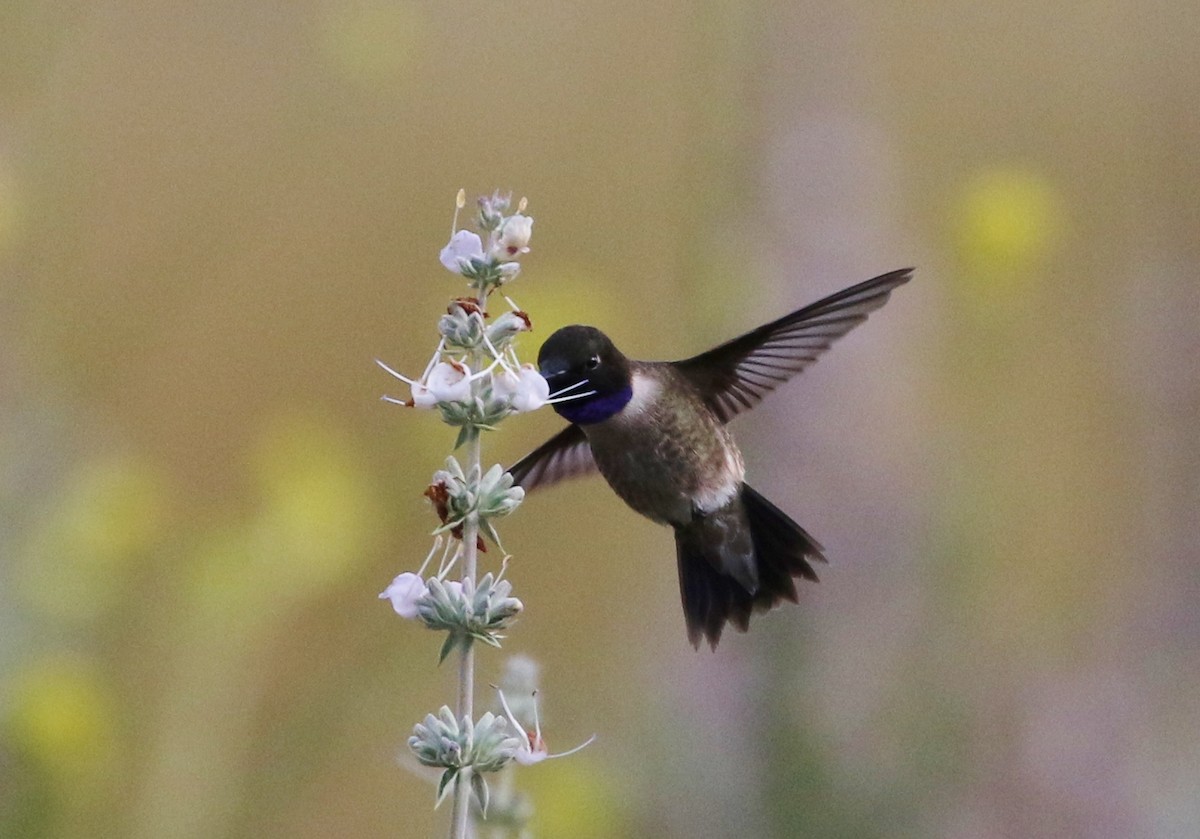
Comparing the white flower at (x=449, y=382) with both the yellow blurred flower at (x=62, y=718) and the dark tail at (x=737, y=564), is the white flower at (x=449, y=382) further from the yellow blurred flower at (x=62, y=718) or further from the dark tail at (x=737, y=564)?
the yellow blurred flower at (x=62, y=718)

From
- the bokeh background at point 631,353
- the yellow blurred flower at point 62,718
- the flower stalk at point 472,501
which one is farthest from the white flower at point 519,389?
the yellow blurred flower at point 62,718

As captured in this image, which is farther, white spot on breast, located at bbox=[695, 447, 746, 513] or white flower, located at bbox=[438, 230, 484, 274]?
white spot on breast, located at bbox=[695, 447, 746, 513]

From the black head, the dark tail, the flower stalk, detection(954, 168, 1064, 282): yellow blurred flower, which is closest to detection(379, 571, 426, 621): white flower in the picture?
the flower stalk

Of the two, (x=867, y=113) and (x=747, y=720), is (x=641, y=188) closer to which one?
(x=867, y=113)

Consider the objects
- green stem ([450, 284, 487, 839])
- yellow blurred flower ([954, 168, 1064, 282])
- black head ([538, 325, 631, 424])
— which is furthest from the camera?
yellow blurred flower ([954, 168, 1064, 282])

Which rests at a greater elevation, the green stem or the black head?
the black head

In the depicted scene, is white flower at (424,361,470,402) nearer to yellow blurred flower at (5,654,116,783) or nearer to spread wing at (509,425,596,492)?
spread wing at (509,425,596,492)

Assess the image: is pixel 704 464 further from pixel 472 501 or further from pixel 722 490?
pixel 472 501
